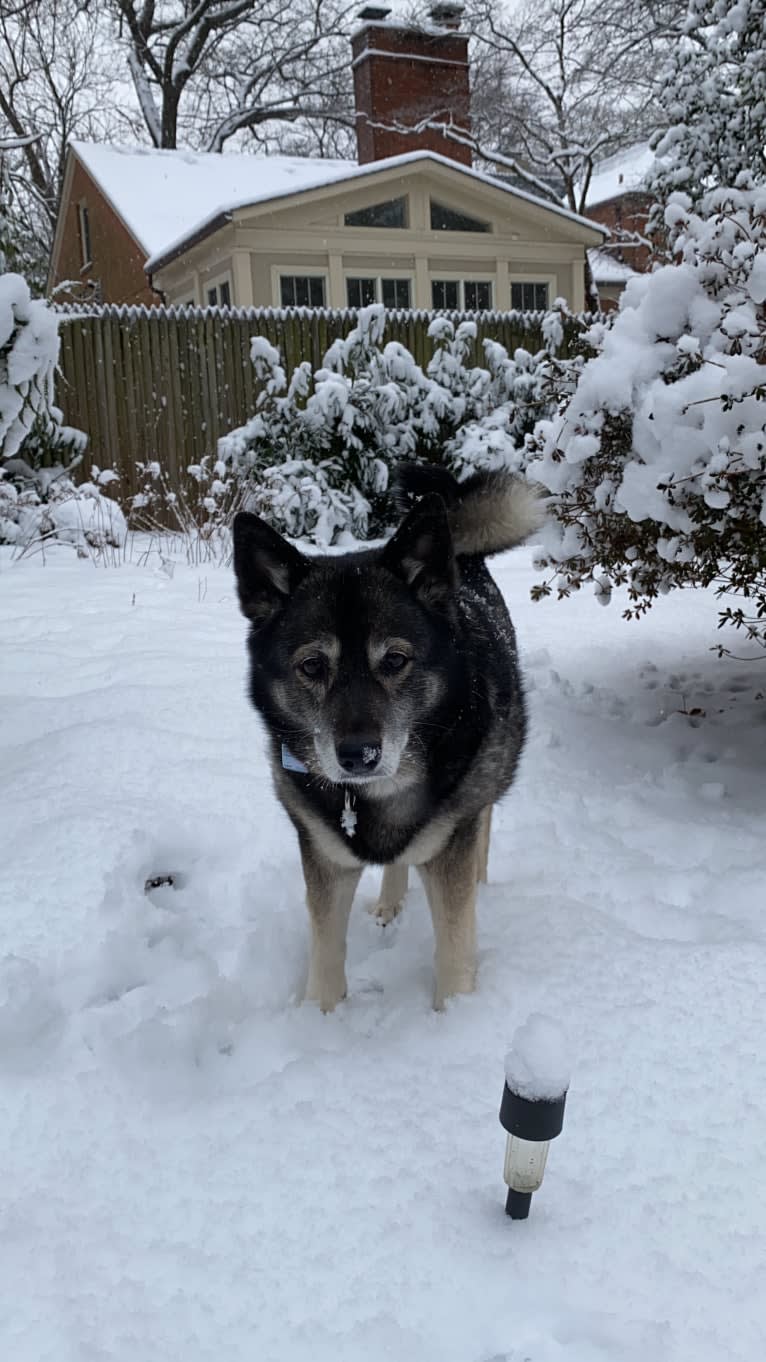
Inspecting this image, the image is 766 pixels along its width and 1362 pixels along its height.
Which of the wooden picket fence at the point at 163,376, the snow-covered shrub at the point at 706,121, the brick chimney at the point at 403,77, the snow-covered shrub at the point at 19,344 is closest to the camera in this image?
the snow-covered shrub at the point at 19,344

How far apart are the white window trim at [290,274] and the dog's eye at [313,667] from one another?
52.7ft

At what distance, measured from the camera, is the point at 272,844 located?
10.4 feet

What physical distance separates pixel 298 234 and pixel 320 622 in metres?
16.5

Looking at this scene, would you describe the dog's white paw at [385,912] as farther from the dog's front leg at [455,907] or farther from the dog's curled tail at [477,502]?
the dog's curled tail at [477,502]

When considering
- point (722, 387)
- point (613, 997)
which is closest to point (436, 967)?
point (613, 997)

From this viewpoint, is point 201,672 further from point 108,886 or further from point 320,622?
point 320,622

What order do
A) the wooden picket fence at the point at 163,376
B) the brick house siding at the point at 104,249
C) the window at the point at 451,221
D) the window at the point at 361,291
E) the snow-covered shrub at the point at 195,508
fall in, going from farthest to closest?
the brick house siding at the point at 104,249, the window at the point at 451,221, the window at the point at 361,291, the wooden picket fence at the point at 163,376, the snow-covered shrub at the point at 195,508

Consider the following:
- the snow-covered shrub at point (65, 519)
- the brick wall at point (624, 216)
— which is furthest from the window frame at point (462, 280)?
the brick wall at point (624, 216)

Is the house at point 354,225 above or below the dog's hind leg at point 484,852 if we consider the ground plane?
above

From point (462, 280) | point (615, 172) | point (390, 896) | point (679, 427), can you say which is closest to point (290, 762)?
point (390, 896)

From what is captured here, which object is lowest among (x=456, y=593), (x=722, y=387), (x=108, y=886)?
(x=108, y=886)

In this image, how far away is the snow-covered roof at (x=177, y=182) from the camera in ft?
61.2

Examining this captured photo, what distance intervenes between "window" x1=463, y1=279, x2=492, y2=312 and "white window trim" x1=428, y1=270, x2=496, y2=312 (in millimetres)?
32

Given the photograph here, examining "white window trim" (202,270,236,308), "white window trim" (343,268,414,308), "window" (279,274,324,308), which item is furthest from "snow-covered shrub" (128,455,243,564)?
"white window trim" (343,268,414,308)
